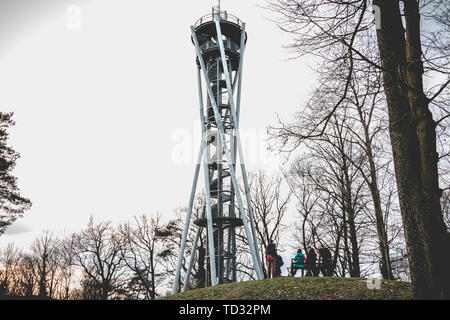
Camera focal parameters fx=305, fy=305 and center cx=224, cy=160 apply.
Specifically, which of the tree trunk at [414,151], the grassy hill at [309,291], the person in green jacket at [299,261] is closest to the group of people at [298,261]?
the person in green jacket at [299,261]

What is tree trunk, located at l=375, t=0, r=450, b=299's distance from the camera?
414 cm

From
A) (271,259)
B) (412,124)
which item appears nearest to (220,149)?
(271,259)

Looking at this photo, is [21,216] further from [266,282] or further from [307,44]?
[307,44]

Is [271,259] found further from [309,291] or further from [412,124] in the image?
[412,124]

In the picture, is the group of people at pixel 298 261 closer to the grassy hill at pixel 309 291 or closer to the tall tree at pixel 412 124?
the grassy hill at pixel 309 291

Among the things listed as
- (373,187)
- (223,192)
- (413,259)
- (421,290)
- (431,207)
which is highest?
(223,192)

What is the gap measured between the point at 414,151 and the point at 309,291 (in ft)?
12.7

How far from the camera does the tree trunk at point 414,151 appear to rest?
414 cm

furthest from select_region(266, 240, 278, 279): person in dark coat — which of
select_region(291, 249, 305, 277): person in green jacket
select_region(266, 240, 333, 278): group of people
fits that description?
select_region(291, 249, 305, 277): person in green jacket

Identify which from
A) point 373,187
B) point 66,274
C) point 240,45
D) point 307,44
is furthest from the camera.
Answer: point 66,274

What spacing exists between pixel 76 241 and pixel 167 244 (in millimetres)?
10750

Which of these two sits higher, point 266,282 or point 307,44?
point 307,44
